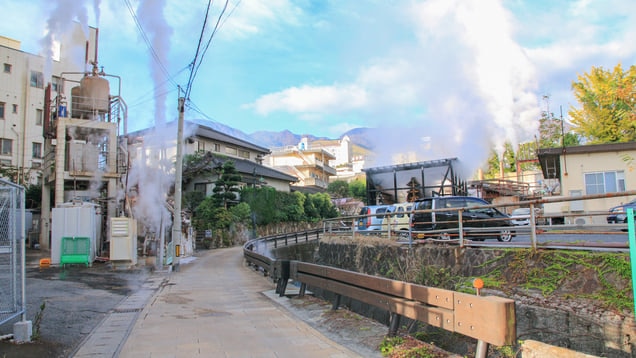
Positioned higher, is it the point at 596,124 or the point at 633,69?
the point at 633,69

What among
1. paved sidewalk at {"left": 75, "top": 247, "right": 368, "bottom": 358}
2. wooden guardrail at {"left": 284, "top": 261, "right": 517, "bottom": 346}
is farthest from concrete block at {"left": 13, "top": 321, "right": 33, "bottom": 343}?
wooden guardrail at {"left": 284, "top": 261, "right": 517, "bottom": 346}

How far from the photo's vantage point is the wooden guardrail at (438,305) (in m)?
3.86

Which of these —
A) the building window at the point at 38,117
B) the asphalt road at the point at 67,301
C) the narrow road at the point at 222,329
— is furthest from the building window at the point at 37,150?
the narrow road at the point at 222,329

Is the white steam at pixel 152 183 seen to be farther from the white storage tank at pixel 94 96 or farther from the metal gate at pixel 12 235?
the metal gate at pixel 12 235

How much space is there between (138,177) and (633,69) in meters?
30.0

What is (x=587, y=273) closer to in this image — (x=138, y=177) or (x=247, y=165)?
(x=138, y=177)

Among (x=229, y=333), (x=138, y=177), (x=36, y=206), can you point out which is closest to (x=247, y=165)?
(x=36, y=206)

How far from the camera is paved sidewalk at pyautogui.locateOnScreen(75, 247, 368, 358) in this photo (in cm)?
561

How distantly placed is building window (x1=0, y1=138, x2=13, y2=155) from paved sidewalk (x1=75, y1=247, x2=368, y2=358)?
36677 millimetres

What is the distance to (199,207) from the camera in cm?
3522

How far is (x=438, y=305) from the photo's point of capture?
4.69 m

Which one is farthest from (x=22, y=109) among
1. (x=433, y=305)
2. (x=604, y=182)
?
(x=433, y=305)

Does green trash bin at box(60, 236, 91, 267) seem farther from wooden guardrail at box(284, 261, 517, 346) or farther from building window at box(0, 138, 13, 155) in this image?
building window at box(0, 138, 13, 155)

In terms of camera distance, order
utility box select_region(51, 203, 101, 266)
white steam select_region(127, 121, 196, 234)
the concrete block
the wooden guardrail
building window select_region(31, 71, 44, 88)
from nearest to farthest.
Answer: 1. the wooden guardrail
2. the concrete block
3. utility box select_region(51, 203, 101, 266)
4. white steam select_region(127, 121, 196, 234)
5. building window select_region(31, 71, 44, 88)
